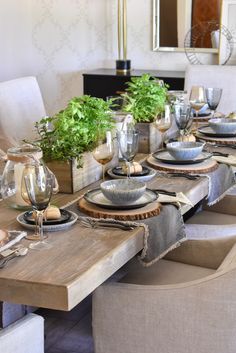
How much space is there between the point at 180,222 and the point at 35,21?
3.48 meters

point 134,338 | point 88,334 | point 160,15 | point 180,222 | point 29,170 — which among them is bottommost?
point 88,334

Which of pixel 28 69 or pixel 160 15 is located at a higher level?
pixel 160 15

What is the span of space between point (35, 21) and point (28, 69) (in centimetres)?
38

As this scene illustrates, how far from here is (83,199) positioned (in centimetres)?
203

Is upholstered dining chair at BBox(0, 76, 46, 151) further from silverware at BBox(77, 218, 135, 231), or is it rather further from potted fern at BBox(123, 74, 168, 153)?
silverware at BBox(77, 218, 135, 231)

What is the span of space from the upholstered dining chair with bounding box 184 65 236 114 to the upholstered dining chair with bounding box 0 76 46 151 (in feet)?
3.51

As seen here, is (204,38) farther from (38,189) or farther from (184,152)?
(38,189)

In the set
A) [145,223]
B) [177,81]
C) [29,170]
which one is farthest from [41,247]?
[177,81]

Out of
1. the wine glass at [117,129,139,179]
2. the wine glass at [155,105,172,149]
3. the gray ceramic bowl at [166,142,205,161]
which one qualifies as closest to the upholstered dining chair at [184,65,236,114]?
the wine glass at [155,105,172,149]

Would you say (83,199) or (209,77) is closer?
(83,199)

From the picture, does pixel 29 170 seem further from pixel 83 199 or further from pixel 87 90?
pixel 87 90

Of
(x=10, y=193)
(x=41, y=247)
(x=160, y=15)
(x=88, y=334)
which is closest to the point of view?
(x=41, y=247)

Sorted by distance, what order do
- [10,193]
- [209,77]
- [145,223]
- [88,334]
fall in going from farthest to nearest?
[209,77] < [88,334] < [10,193] < [145,223]

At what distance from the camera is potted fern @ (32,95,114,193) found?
215 centimetres
